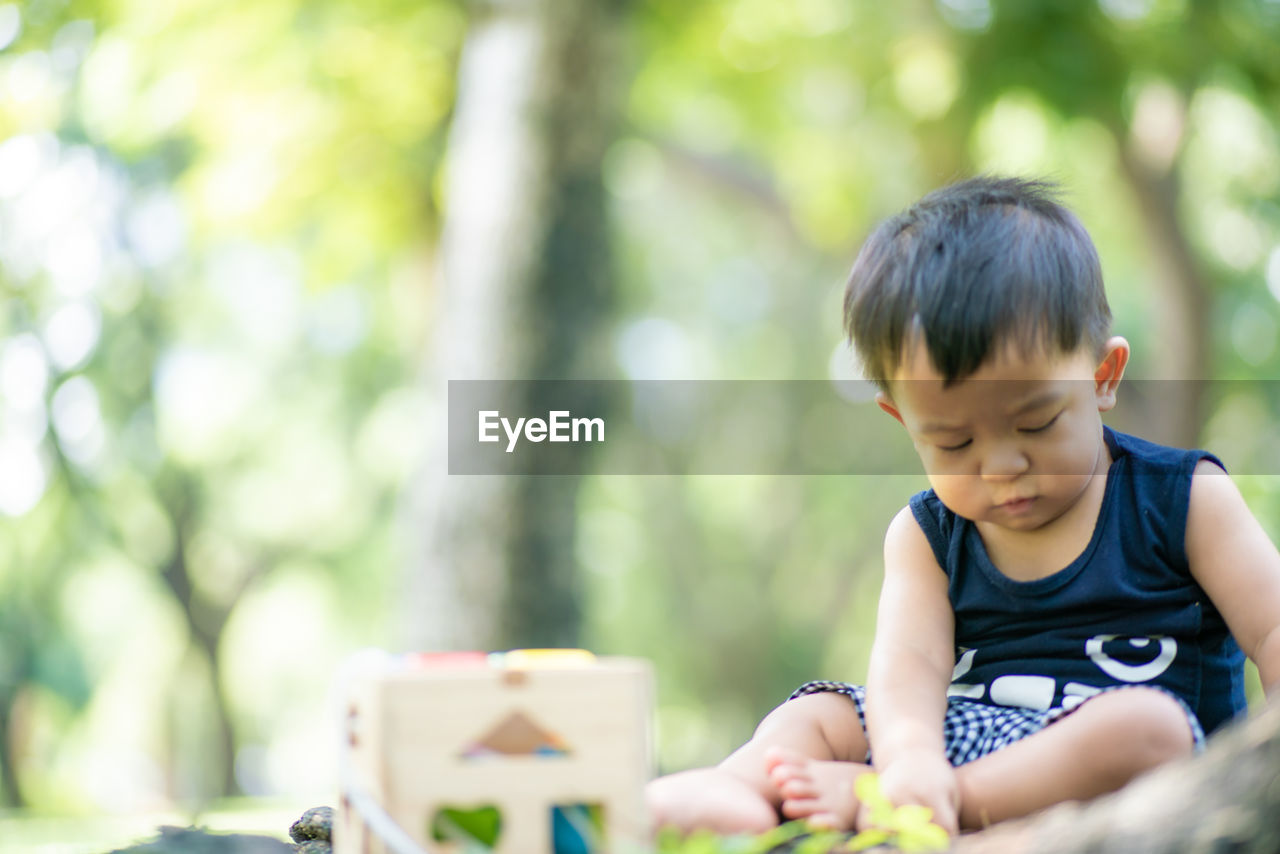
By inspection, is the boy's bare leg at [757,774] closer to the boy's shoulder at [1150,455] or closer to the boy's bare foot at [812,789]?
the boy's bare foot at [812,789]

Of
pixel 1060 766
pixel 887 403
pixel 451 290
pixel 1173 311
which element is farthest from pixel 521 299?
pixel 1060 766

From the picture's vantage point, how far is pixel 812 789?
1.60 metres

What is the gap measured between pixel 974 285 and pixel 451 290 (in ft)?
14.7

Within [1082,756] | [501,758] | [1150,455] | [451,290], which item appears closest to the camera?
[501,758]

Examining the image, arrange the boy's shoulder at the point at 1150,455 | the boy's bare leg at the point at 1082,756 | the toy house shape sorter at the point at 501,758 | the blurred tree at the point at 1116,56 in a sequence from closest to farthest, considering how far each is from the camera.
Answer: the toy house shape sorter at the point at 501,758, the boy's bare leg at the point at 1082,756, the boy's shoulder at the point at 1150,455, the blurred tree at the point at 1116,56

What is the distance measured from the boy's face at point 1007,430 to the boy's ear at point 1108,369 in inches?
1.1

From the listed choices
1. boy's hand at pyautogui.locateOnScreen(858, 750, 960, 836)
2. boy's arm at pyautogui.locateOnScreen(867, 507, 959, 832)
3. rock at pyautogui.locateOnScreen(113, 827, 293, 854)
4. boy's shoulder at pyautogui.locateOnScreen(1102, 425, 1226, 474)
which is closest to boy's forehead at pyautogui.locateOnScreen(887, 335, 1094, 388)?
boy's shoulder at pyautogui.locateOnScreen(1102, 425, 1226, 474)

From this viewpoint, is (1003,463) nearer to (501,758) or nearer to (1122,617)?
(1122,617)

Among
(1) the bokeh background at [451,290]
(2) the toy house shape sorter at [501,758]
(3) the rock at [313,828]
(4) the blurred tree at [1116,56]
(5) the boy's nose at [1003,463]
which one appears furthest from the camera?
(1) the bokeh background at [451,290]

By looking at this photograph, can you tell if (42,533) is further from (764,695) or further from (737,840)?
(737,840)

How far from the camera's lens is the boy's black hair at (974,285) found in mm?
1663

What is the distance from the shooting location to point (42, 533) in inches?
443

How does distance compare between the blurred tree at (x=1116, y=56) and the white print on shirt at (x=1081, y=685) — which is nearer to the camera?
the white print on shirt at (x=1081, y=685)

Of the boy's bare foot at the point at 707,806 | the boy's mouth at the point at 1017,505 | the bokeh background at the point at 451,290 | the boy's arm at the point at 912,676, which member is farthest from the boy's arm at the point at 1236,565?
the bokeh background at the point at 451,290
